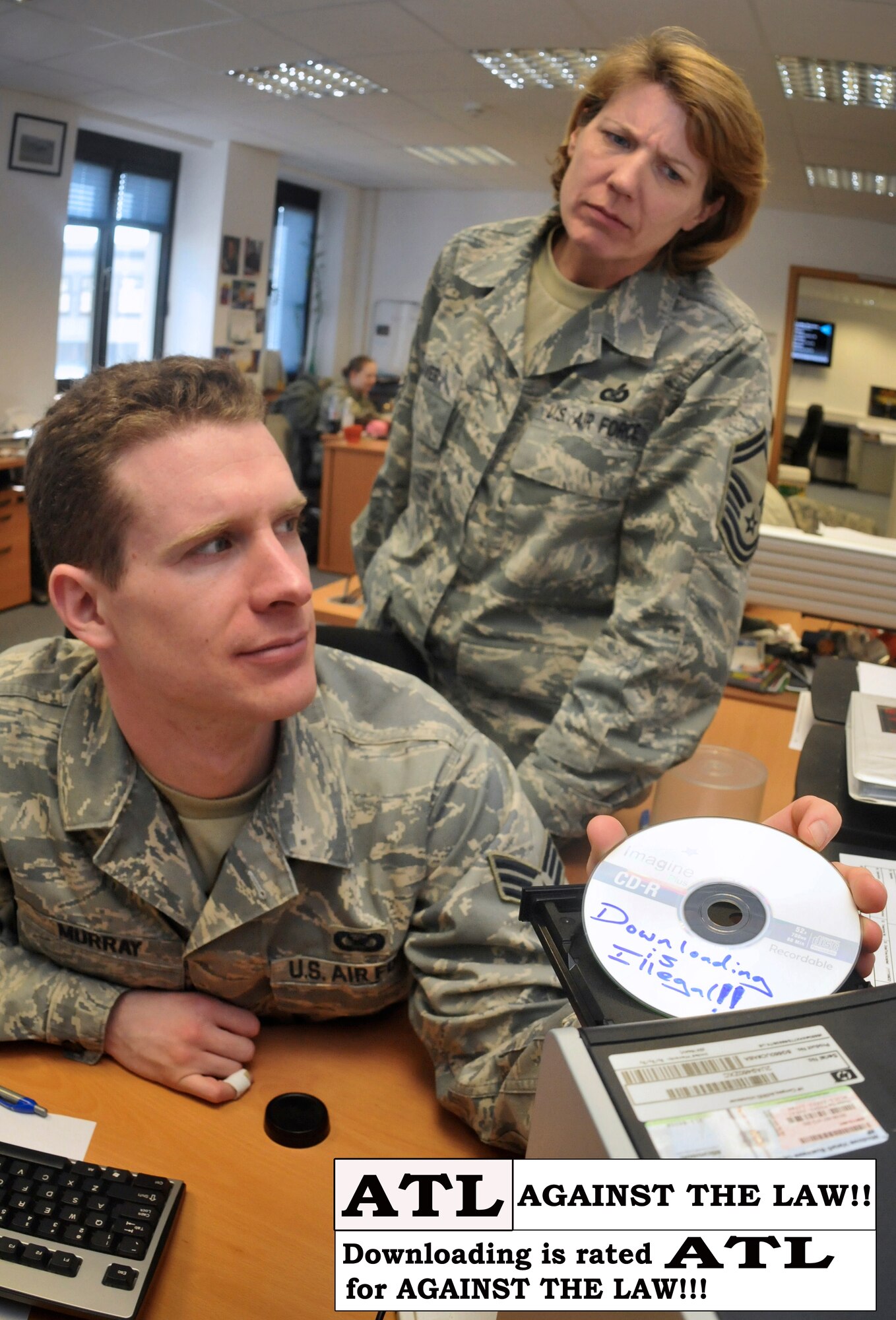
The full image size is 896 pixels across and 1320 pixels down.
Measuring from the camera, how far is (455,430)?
162cm

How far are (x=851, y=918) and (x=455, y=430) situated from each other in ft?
3.83

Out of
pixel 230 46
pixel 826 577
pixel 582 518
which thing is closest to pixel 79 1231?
pixel 582 518

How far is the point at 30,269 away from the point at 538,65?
3733 mm

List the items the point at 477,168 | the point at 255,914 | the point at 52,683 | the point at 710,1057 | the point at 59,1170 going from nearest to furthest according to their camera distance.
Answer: the point at 710,1057 < the point at 59,1170 < the point at 255,914 < the point at 52,683 < the point at 477,168

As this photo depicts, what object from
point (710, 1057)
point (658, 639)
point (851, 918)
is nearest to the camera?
point (710, 1057)

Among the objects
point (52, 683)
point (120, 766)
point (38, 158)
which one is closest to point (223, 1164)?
point (120, 766)

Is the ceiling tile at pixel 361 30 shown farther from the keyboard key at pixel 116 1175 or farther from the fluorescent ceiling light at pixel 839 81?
the keyboard key at pixel 116 1175

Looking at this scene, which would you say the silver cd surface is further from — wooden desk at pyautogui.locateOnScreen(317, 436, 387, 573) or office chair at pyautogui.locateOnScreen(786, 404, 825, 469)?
office chair at pyautogui.locateOnScreen(786, 404, 825, 469)

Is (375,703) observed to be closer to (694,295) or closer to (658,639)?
(658,639)

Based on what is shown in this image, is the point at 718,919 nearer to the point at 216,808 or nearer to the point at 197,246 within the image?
the point at 216,808

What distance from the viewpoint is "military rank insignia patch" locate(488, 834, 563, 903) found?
39.8 inches

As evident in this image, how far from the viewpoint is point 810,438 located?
905 cm

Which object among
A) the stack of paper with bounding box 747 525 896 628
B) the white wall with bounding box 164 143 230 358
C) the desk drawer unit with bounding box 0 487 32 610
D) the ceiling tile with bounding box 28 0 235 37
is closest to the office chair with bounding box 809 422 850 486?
the white wall with bounding box 164 143 230 358

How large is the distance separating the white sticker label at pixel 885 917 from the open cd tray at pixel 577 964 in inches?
9.0
